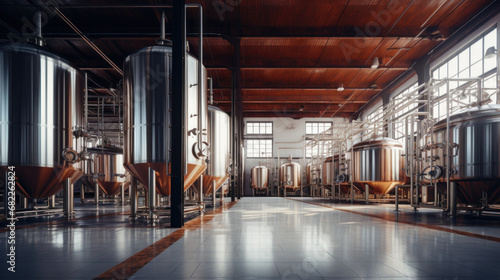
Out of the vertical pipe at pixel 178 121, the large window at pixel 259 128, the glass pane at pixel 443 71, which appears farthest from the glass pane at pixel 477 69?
the large window at pixel 259 128

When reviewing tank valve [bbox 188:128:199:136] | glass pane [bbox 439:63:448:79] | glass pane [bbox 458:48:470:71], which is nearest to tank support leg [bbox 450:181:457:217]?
tank valve [bbox 188:128:199:136]

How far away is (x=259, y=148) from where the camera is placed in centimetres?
2759

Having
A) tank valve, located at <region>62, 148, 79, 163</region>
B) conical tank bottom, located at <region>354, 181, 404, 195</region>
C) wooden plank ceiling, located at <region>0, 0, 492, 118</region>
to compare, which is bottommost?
conical tank bottom, located at <region>354, 181, 404, 195</region>

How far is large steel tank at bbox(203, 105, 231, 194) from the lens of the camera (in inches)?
388

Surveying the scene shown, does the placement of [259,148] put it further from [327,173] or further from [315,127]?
[327,173]

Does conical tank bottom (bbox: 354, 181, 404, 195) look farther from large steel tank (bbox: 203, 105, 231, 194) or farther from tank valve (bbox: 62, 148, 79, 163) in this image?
tank valve (bbox: 62, 148, 79, 163)

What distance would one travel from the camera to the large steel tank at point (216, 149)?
9.87m

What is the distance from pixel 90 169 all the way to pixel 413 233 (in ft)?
33.5

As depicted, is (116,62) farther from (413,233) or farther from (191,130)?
(413,233)

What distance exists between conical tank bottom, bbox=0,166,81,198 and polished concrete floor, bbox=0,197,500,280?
126cm

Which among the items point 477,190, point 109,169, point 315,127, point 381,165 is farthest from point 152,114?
point 315,127

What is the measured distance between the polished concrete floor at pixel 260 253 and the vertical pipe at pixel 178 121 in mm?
434

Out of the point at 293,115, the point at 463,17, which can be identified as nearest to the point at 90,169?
the point at 463,17

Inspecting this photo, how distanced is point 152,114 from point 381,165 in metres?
9.18
